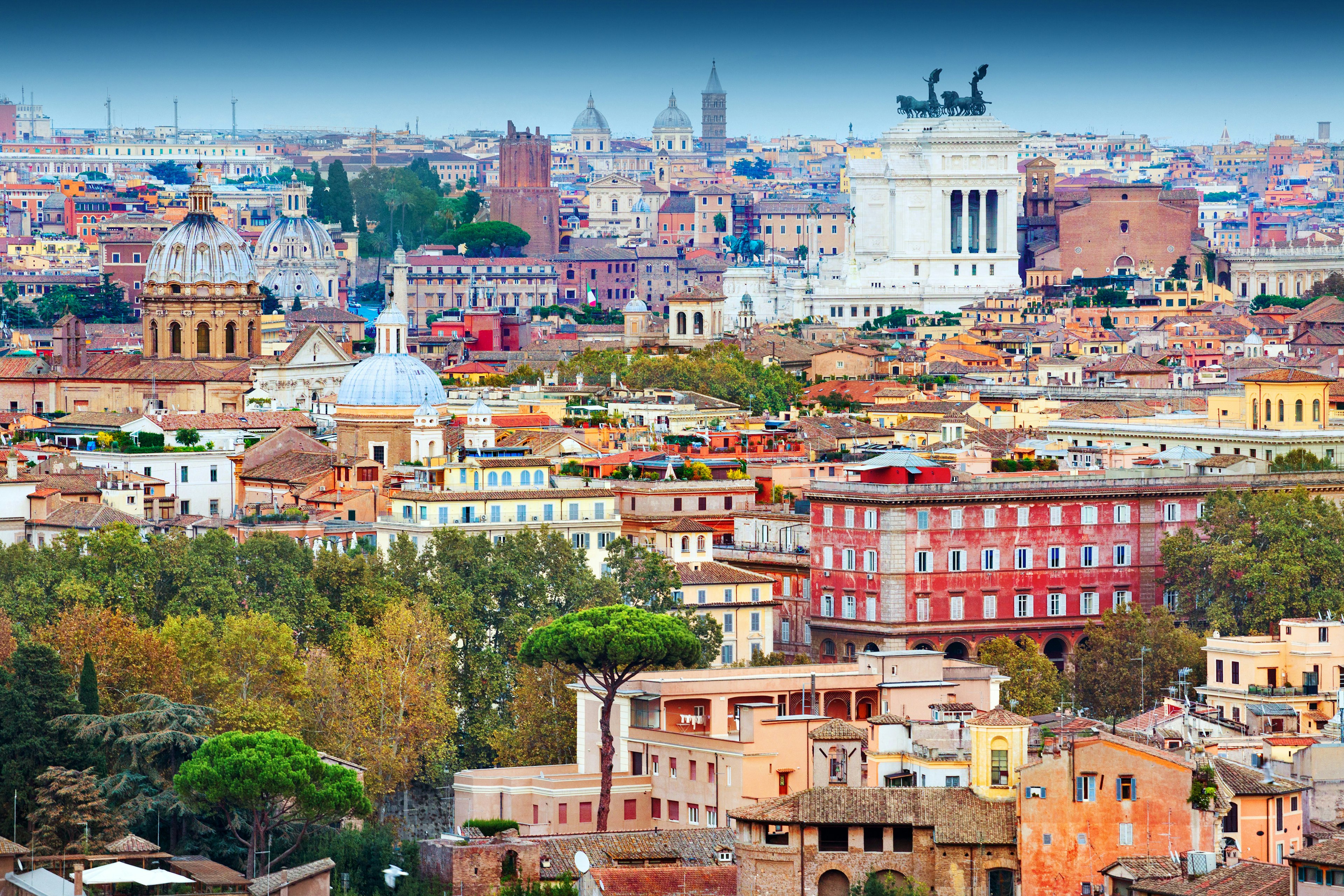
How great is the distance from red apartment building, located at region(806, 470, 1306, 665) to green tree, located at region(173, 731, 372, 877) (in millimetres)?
19032

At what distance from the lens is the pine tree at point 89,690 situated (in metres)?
53.0

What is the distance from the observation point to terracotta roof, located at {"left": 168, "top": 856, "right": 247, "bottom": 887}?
156 feet

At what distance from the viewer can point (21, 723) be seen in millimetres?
51625

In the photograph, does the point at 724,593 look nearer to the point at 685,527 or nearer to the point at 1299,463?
the point at 685,527

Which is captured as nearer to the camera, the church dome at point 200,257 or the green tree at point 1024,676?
the green tree at point 1024,676

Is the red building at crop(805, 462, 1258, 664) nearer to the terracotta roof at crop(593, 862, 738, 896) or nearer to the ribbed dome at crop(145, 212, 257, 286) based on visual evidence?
the terracotta roof at crop(593, 862, 738, 896)

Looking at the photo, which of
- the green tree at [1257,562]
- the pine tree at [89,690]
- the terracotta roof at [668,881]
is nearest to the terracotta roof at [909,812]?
the terracotta roof at [668,881]

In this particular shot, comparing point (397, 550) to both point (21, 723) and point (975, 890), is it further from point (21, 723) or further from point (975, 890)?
point (975, 890)

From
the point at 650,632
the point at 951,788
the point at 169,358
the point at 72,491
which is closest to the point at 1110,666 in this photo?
the point at 650,632

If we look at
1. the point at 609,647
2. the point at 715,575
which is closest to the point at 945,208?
A: the point at 715,575

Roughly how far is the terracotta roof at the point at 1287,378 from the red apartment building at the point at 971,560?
941 cm

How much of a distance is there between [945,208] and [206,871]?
103 m

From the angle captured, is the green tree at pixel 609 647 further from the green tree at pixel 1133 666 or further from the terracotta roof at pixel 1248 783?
the terracotta roof at pixel 1248 783

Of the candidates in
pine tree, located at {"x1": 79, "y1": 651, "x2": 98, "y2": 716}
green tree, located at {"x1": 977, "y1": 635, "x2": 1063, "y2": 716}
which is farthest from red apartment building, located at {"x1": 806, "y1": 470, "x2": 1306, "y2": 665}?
pine tree, located at {"x1": 79, "y1": 651, "x2": 98, "y2": 716}
